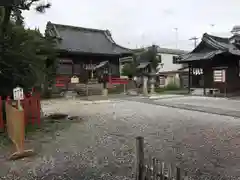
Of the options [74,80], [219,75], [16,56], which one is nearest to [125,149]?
[16,56]

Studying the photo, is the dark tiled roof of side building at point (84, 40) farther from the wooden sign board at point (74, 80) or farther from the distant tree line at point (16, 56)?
the distant tree line at point (16, 56)

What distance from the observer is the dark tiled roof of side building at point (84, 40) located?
2686 centimetres

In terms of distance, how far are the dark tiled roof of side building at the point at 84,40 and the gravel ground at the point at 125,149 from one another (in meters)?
18.5

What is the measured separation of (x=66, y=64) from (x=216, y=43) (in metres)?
14.7

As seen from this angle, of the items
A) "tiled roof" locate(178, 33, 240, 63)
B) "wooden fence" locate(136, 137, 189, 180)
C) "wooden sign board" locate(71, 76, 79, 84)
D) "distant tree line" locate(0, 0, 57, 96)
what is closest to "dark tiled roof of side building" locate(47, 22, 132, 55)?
"wooden sign board" locate(71, 76, 79, 84)

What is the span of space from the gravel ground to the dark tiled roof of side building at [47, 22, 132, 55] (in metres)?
18.5

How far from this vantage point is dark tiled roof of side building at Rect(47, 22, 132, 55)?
26.9 meters

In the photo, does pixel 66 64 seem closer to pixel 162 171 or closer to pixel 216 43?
pixel 216 43

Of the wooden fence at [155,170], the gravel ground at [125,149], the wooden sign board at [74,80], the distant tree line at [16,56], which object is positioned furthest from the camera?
the wooden sign board at [74,80]

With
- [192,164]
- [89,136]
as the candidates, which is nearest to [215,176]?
[192,164]

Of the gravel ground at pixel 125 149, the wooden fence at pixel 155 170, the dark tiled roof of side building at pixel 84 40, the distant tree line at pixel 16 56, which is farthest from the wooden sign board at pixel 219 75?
the wooden fence at pixel 155 170

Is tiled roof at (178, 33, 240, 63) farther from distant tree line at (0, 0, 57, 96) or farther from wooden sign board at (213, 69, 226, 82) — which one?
distant tree line at (0, 0, 57, 96)

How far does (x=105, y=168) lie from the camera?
15.5 ft

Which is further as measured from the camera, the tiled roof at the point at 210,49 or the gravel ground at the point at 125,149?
the tiled roof at the point at 210,49
